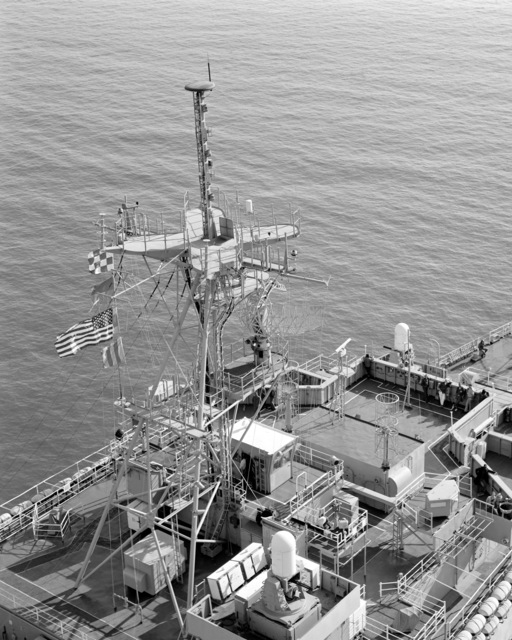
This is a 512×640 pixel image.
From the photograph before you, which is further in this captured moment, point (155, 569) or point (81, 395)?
point (81, 395)

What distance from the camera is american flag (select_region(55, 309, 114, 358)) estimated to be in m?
48.3

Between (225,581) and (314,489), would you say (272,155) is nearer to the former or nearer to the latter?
(314,489)

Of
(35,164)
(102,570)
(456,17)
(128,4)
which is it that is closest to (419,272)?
(35,164)

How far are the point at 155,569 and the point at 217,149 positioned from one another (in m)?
56.4

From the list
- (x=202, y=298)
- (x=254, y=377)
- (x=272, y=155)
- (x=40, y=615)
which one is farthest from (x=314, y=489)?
(x=272, y=155)

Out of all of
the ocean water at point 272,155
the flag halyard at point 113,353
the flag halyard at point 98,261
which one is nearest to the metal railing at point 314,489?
the flag halyard at point 113,353

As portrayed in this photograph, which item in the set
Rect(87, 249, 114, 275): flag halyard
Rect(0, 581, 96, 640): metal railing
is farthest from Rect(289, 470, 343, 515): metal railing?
Rect(87, 249, 114, 275): flag halyard

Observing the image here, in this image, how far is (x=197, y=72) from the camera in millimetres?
112188

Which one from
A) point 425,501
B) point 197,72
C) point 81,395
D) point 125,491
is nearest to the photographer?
point 425,501

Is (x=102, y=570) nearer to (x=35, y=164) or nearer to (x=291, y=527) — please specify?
(x=291, y=527)

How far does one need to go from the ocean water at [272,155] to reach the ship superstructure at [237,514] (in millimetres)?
14056

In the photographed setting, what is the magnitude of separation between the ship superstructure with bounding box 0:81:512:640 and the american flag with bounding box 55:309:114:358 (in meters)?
1.37

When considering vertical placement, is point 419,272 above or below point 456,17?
below

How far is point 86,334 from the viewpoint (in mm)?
48750
